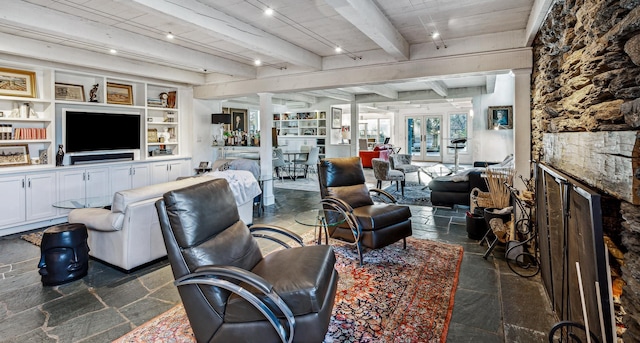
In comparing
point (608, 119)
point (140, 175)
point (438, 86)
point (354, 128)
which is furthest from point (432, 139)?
point (608, 119)

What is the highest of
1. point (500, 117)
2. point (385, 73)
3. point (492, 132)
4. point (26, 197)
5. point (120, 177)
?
point (385, 73)

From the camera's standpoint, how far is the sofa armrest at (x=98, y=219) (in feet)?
10.2

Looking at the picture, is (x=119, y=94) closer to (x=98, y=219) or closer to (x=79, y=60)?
(x=79, y=60)

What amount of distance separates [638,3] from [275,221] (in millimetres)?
4506

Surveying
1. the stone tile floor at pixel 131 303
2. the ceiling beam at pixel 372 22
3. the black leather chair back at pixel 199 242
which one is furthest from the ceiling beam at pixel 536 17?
the black leather chair back at pixel 199 242

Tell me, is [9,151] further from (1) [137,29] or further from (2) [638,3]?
(2) [638,3]

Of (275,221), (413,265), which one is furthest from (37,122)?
(413,265)

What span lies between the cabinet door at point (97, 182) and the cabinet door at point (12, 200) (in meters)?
0.83

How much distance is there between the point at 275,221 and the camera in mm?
5102

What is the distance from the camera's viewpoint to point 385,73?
4977mm

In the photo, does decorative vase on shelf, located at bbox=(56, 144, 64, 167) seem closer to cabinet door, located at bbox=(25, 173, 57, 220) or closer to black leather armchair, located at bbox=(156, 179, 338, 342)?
cabinet door, located at bbox=(25, 173, 57, 220)

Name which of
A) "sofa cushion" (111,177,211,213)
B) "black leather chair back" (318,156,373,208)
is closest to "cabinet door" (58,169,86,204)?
"sofa cushion" (111,177,211,213)

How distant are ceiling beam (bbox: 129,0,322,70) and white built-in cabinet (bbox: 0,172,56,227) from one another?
334 centimetres

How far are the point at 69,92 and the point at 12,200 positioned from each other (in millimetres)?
1883
